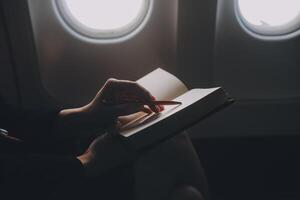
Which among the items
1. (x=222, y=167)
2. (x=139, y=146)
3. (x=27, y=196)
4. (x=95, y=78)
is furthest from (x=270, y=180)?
(x=27, y=196)

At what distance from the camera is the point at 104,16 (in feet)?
4.79

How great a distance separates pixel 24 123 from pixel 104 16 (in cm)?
60

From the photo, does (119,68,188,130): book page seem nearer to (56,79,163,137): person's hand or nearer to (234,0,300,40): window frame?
(56,79,163,137): person's hand

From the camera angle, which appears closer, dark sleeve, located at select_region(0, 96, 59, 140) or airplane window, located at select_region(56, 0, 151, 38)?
dark sleeve, located at select_region(0, 96, 59, 140)

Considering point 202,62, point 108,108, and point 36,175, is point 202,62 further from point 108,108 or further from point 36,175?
point 36,175

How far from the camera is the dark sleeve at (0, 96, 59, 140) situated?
979 mm

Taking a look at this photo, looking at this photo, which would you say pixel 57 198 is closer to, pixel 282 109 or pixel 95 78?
pixel 95 78

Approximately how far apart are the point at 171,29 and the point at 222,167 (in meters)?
0.55

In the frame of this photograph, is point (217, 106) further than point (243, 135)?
No

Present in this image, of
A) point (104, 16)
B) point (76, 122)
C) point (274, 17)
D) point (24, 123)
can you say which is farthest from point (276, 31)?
point (24, 123)

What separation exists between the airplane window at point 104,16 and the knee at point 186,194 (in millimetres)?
693

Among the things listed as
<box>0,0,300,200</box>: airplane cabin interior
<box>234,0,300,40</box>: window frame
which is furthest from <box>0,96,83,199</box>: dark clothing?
<box>234,0,300,40</box>: window frame

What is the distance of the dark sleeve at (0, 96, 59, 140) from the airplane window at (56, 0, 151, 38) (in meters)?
0.53

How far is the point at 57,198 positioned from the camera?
79 centimetres
